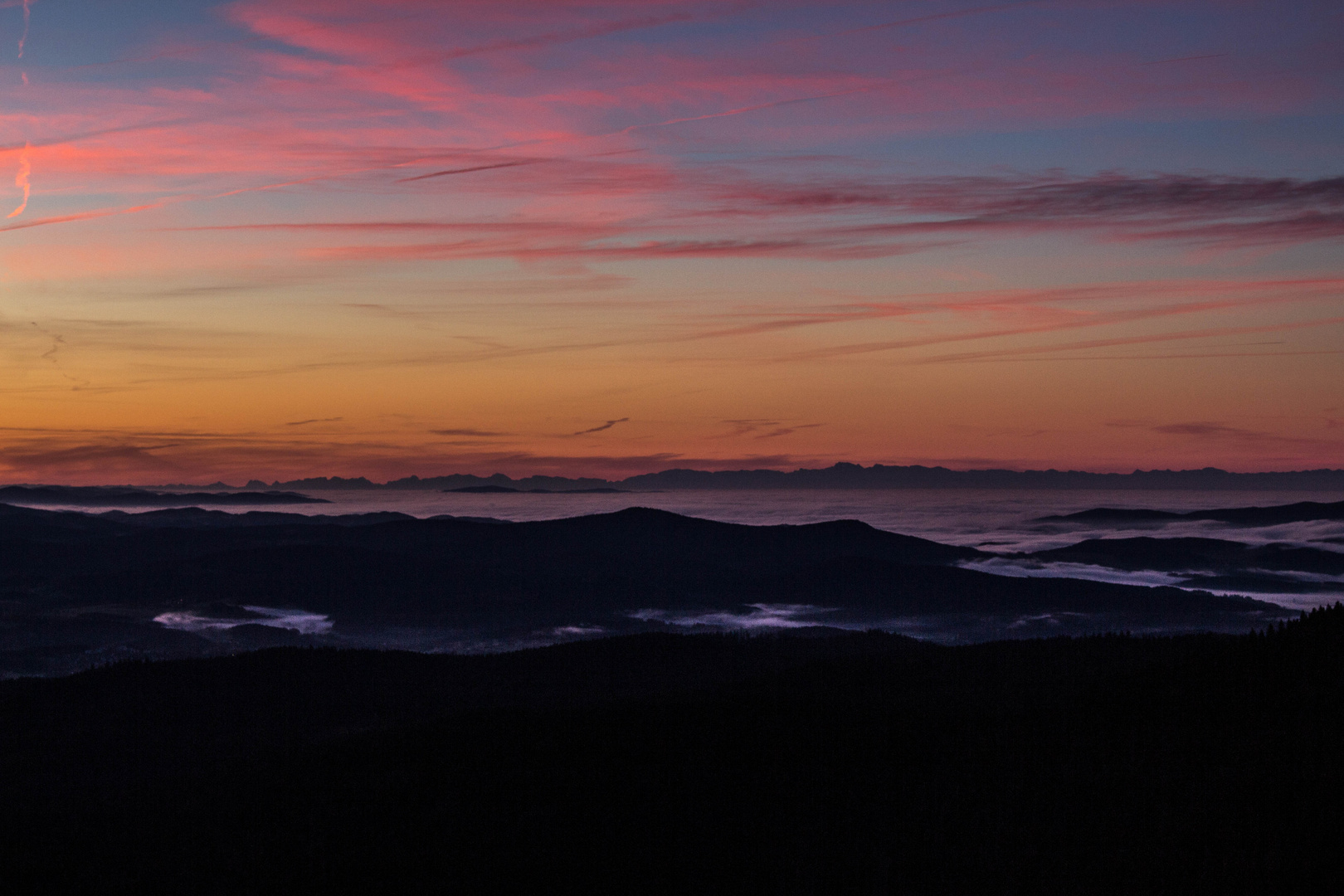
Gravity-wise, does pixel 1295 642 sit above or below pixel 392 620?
above

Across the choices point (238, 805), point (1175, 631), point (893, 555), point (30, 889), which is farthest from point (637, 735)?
point (893, 555)

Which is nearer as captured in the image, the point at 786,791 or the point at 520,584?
the point at 786,791

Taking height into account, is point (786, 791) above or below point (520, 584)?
above

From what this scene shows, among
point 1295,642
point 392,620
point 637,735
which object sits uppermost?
point 1295,642

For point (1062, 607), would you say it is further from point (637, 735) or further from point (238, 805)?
point (238, 805)

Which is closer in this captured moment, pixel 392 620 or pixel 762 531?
pixel 392 620
